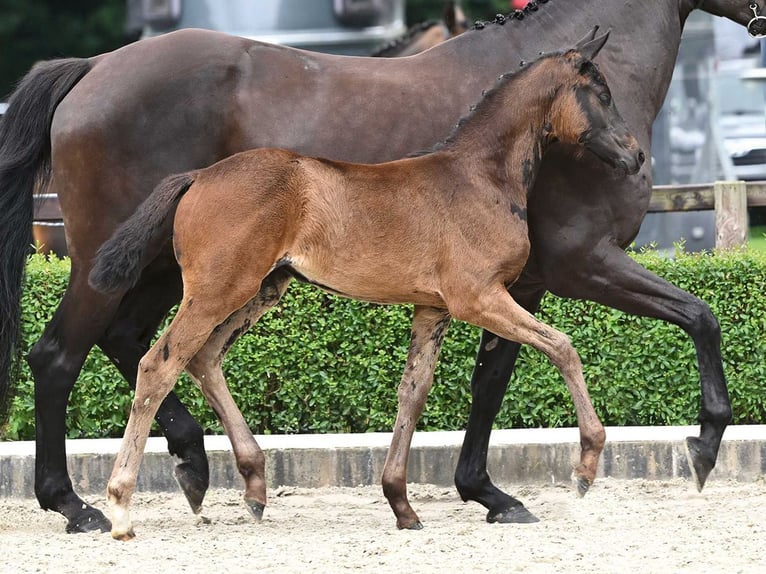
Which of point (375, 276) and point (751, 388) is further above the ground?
point (375, 276)

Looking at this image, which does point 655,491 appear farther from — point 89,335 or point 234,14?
point 234,14

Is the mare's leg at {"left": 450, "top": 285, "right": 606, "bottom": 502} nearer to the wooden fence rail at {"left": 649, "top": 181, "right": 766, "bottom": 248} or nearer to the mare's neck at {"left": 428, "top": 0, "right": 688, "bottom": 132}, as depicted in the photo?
the mare's neck at {"left": 428, "top": 0, "right": 688, "bottom": 132}

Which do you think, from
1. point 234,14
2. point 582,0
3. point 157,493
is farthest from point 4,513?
point 234,14

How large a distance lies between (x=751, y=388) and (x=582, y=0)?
2307 mm

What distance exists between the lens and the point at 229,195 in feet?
→ 14.9

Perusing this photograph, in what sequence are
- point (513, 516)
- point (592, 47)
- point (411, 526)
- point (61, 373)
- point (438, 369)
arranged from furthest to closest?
point (438, 369) < point (513, 516) < point (61, 373) < point (411, 526) < point (592, 47)

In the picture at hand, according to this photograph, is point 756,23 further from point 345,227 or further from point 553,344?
point 345,227

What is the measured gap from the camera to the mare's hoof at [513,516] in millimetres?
5016

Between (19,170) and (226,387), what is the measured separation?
4.24 ft

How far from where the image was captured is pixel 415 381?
498cm

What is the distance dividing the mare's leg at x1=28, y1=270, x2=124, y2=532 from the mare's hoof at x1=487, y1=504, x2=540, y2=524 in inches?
61.7

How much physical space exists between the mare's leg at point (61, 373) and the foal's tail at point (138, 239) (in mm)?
313

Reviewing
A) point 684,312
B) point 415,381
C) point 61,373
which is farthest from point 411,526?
point 61,373

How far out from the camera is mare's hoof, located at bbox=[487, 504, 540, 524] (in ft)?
16.5
